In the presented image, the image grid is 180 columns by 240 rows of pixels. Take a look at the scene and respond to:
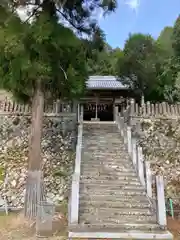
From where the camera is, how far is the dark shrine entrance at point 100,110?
17.9m

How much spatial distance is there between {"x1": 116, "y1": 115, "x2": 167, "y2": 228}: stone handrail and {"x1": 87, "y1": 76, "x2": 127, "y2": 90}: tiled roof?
4.59 meters

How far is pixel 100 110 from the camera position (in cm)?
1822

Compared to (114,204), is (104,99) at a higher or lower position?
higher

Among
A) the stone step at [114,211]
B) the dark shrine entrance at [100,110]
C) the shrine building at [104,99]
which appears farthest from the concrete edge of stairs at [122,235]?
the dark shrine entrance at [100,110]

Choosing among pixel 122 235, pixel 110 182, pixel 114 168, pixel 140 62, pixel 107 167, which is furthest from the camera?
pixel 140 62

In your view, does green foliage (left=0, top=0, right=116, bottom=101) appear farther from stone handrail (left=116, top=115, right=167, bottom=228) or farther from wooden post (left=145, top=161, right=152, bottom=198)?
wooden post (left=145, top=161, right=152, bottom=198)

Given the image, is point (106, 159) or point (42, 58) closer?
point (42, 58)

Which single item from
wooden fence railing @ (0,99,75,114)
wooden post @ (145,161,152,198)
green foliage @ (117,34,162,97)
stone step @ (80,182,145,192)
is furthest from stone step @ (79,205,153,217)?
green foliage @ (117,34,162,97)

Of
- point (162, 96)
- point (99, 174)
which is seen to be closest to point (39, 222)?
point (99, 174)

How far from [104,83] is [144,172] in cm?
1093

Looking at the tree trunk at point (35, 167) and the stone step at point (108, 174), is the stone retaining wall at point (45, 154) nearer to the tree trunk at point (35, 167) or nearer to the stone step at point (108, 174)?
the stone step at point (108, 174)

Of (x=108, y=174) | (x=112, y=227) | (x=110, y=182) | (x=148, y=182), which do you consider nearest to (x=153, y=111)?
(x=108, y=174)

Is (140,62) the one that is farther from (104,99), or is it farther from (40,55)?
(40,55)

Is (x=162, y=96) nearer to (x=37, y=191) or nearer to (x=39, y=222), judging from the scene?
(x=37, y=191)
